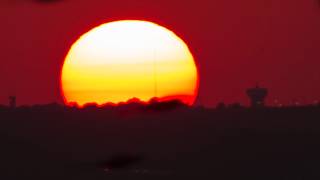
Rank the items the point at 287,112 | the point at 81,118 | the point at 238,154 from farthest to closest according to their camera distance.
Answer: the point at 287,112 → the point at 81,118 → the point at 238,154

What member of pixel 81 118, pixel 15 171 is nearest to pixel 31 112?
pixel 81 118

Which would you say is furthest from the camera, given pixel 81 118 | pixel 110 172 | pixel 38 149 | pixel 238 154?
pixel 81 118

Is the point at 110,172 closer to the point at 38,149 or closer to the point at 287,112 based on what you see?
the point at 38,149

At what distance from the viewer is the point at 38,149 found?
8588 cm

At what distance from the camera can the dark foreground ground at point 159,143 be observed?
249ft

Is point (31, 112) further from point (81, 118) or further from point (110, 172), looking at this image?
point (110, 172)

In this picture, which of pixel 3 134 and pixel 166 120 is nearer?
pixel 3 134

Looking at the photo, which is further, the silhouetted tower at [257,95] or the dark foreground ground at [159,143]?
the silhouetted tower at [257,95]

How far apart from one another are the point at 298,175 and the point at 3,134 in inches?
842

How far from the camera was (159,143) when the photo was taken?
94.1 meters

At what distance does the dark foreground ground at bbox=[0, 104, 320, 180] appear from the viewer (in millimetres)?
75938

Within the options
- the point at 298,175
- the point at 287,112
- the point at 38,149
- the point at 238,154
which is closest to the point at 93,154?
the point at 38,149

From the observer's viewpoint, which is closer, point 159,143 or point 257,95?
point 159,143

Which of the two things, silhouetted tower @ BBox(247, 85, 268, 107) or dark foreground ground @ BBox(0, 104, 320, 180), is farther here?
silhouetted tower @ BBox(247, 85, 268, 107)
